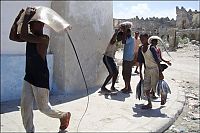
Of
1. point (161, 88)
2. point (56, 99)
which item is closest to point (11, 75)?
point (56, 99)

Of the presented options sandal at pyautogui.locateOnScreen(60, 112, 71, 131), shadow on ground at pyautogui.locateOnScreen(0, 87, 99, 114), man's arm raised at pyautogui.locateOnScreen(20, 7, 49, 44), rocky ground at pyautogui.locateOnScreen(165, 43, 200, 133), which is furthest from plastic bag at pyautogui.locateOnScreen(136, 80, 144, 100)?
man's arm raised at pyautogui.locateOnScreen(20, 7, 49, 44)

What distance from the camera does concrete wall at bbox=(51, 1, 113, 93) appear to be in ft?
24.2

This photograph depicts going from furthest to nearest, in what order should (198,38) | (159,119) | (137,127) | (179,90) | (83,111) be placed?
(198,38) < (179,90) < (83,111) < (159,119) < (137,127)

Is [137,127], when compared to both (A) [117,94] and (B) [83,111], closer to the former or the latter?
(B) [83,111]

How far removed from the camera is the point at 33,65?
3.90 m

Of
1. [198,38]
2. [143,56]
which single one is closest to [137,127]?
[143,56]

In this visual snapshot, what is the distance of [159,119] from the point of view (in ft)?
18.3

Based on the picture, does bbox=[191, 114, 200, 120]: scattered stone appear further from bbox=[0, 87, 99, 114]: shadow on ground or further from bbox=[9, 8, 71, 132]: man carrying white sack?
bbox=[9, 8, 71, 132]: man carrying white sack

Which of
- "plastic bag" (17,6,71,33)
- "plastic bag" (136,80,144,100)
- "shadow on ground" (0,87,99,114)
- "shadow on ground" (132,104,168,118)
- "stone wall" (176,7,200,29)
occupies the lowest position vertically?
"shadow on ground" (132,104,168,118)

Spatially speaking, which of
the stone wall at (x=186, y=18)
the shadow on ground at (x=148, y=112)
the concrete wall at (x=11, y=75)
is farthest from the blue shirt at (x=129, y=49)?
the stone wall at (x=186, y=18)

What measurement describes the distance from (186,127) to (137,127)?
46.4 inches

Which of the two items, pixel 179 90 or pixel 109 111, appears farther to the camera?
pixel 179 90

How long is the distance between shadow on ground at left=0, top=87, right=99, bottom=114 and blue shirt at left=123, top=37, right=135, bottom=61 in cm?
116

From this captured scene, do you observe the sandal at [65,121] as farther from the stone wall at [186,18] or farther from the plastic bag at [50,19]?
the stone wall at [186,18]
